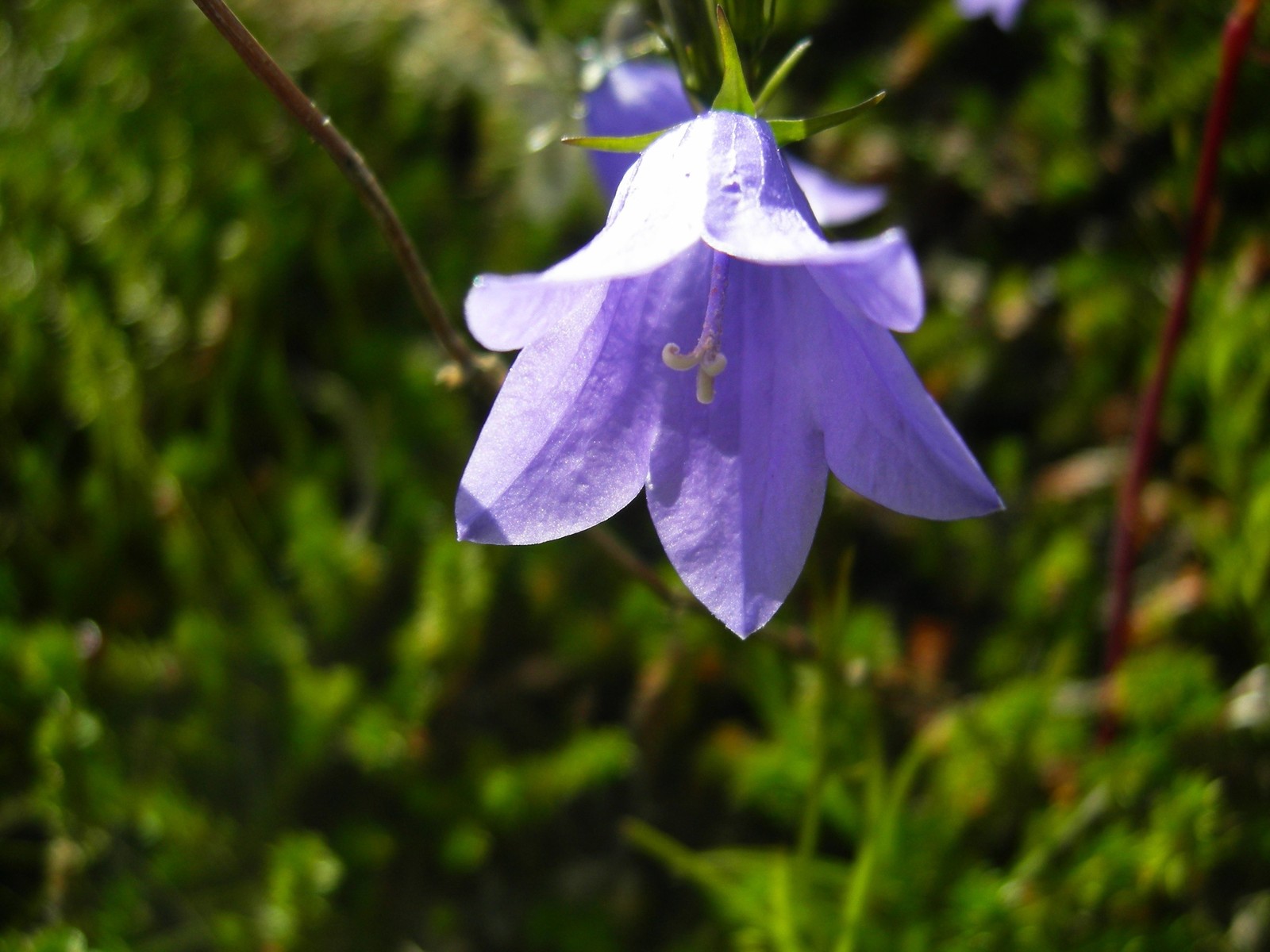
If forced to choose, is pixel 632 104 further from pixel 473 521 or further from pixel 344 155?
pixel 473 521

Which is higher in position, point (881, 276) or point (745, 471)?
point (881, 276)

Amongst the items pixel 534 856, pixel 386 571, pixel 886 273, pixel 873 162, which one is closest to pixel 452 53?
pixel 873 162

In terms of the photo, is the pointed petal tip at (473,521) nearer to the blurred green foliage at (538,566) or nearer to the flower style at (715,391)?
the flower style at (715,391)

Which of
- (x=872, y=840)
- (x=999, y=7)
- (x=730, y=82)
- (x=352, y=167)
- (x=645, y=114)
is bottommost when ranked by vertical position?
(x=872, y=840)

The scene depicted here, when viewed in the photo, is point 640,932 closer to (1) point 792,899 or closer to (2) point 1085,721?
(1) point 792,899

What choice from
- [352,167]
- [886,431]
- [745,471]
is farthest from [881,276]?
[352,167]

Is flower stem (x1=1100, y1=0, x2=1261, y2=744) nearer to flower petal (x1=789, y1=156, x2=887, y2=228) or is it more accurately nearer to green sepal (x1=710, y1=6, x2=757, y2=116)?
flower petal (x1=789, y1=156, x2=887, y2=228)
